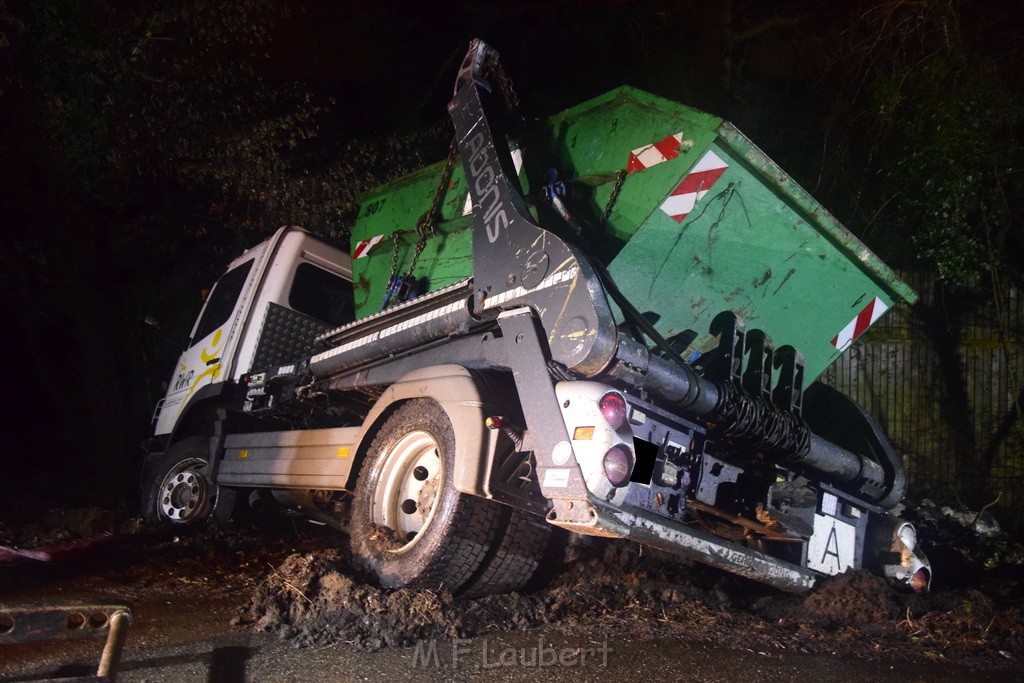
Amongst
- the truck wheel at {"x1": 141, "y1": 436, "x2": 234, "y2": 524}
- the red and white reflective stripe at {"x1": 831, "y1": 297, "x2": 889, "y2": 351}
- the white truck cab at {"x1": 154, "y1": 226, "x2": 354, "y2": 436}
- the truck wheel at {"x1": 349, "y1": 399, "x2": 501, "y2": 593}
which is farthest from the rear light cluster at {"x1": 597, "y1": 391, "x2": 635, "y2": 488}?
the truck wheel at {"x1": 141, "y1": 436, "x2": 234, "y2": 524}

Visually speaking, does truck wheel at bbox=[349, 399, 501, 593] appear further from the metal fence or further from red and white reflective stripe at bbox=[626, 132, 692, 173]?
the metal fence

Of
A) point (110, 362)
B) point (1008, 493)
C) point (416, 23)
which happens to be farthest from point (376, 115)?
point (1008, 493)

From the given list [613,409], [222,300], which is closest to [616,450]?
[613,409]

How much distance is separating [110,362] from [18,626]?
8.53 meters

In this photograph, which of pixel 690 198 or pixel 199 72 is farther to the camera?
pixel 199 72

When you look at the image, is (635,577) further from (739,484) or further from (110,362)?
(110,362)

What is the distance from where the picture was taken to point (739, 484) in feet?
10.9

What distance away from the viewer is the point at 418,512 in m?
3.47

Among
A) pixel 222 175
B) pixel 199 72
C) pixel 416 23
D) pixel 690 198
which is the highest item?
pixel 416 23

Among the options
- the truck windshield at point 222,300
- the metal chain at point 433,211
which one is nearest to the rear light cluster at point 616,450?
the metal chain at point 433,211

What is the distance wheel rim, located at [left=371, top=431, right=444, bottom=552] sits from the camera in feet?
11.2

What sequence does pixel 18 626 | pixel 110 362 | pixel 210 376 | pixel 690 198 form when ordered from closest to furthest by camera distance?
pixel 18 626 → pixel 690 198 → pixel 210 376 → pixel 110 362

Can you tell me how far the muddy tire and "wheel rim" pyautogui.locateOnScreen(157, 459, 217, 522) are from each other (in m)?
3.21

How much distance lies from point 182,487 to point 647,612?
4.22 metres
